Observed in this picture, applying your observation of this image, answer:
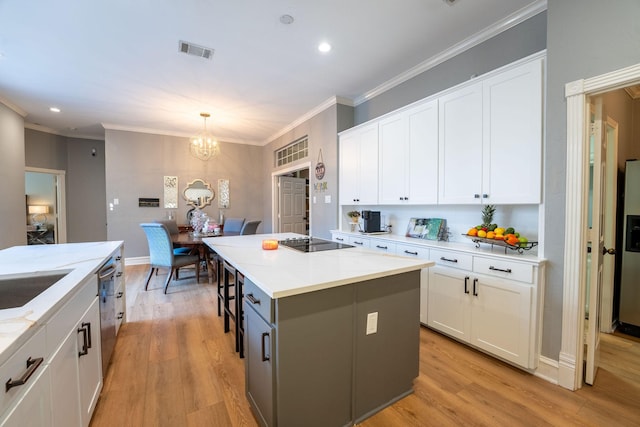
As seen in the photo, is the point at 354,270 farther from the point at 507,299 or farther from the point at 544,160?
the point at 544,160

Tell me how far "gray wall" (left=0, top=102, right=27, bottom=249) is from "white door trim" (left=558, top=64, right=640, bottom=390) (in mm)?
6595

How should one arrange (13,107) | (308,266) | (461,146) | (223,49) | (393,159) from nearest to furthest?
(308,266) < (461,146) < (223,49) < (393,159) < (13,107)

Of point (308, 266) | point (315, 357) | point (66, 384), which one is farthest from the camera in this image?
point (308, 266)

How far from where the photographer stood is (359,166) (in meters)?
3.65

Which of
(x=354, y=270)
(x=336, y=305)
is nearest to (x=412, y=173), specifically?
(x=354, y=270)

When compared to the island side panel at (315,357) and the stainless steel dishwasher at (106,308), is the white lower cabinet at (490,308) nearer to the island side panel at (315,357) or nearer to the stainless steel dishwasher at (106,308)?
the island side panel at (315,357)

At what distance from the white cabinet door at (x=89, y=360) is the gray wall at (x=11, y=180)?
3956mm

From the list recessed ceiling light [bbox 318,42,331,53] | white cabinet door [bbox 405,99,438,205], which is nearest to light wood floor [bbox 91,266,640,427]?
white cabinet door [bbox 405,99,438,205]

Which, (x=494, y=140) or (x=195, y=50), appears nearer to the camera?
(x=494, y=140)

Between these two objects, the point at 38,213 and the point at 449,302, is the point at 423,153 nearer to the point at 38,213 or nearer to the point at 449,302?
the point at 449,302

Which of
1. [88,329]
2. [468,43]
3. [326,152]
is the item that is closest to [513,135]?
[468,43]

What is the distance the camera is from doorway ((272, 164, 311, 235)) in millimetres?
6375

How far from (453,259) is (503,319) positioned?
0.55 meters

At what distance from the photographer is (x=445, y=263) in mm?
2385
